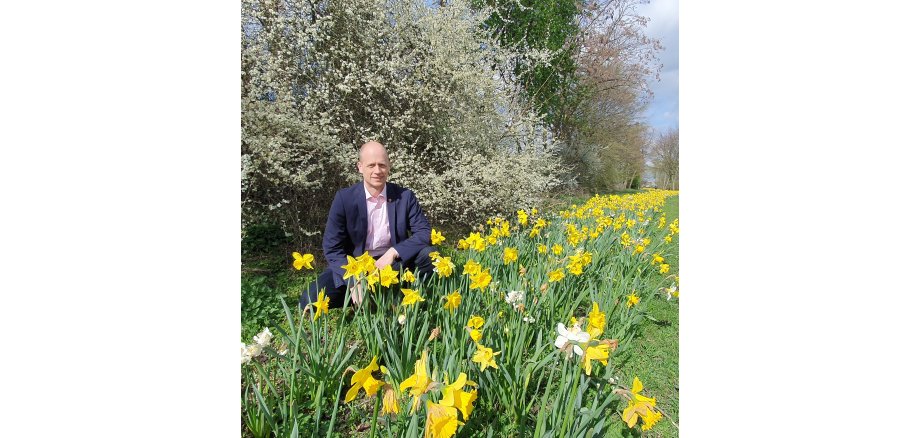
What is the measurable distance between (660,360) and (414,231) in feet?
3.20

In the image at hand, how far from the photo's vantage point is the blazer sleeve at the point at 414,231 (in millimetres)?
1479

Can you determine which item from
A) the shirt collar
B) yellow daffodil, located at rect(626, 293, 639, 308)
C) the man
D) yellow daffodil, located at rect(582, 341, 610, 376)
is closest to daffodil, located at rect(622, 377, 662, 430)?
yellow daffodil, located at rect(582, 341, 610, 376)

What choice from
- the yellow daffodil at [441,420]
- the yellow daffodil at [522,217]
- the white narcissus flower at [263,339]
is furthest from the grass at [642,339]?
the yellow daffodil at [522,217]

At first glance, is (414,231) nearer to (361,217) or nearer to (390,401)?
(361,217)

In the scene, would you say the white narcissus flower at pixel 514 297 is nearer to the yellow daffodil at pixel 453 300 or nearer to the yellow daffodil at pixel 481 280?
the yellow daffodil at pixel 481 280

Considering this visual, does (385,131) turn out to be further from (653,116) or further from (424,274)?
(653,116)

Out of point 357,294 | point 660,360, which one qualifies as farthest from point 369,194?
point 660,360

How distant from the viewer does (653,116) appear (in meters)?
1.40

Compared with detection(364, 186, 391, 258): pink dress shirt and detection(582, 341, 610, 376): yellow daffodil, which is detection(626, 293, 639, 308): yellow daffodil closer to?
detection(582, 341, 610, 376): yellow daffodil

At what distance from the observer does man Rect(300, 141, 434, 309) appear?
1.45 meters

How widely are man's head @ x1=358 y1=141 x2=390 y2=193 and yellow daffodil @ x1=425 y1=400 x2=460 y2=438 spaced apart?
1045 millimetres

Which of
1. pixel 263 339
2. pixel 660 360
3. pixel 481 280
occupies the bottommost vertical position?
pixel 660 360

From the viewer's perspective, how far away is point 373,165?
1503mm
